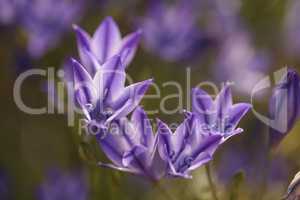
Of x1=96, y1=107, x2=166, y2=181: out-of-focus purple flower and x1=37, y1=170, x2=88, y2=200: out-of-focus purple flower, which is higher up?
x1=96, y1=107, x2=166, y2=181: out-of-focus purple flower

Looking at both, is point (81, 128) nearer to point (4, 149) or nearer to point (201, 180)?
point (201, 180)

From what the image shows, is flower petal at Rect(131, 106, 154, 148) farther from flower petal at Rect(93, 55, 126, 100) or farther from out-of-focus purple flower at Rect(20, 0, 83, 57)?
out-of-focus purple flower at Rect(20, 0, 83, 57)

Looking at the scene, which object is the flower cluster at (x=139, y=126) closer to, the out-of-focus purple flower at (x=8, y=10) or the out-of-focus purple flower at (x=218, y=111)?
the out-of-focus purple flower at (x=218, y=111)

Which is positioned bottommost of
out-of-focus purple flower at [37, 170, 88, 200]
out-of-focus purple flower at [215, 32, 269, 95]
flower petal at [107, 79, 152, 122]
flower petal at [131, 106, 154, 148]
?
out-of-focus purple flower at [37, 170, 88, 200]

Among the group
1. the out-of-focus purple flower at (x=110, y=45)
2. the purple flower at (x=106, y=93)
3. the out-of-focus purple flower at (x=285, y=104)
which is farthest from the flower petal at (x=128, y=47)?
the out-of-focus purple flower at (x=285, y=104)

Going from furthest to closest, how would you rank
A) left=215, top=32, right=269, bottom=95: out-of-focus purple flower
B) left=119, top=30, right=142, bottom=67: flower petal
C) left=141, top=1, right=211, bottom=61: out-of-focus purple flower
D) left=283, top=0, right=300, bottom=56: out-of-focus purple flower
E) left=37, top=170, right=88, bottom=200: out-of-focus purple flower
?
left=283, top=0, right=300, bottom=56: out-of-focus purple flower, left=215, top=32, right=269, bottom=95: out-of-focus purple flower, left=141, top=1, right=211, bottom=61: out-of-focus purple flower, left=37, top=170, right=88, bottom=200: out-of-focus purple flower, left=119, top=30, right=142, bottom=67: flower petal

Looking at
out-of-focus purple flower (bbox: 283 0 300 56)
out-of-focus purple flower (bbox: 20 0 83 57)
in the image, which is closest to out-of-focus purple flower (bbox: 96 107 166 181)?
out-of-focus purple flower (bbox: 20 0 83 57)

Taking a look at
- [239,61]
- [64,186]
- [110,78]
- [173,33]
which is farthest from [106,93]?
[239,61]

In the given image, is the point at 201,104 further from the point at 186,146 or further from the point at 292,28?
the point at 292,28
